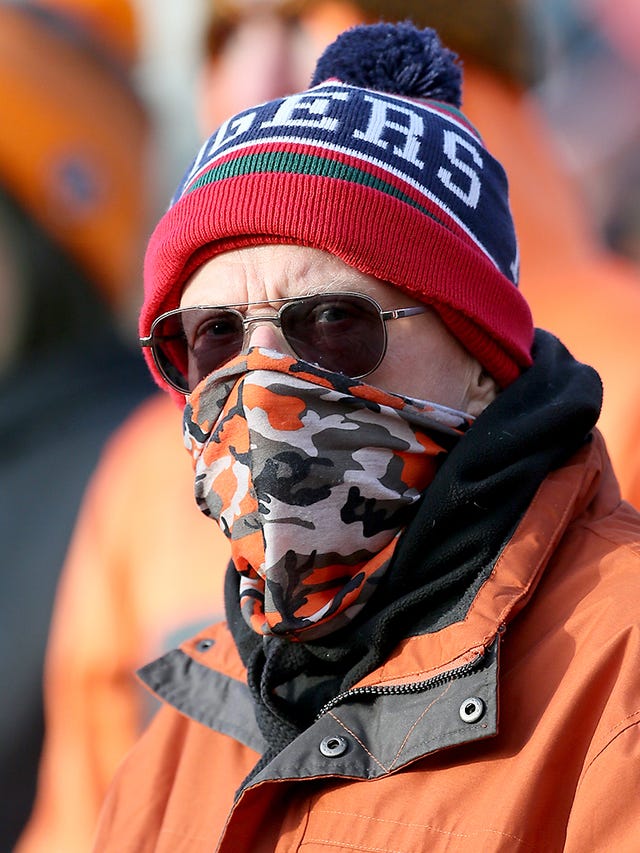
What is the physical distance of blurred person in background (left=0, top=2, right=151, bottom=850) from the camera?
15.0 ft

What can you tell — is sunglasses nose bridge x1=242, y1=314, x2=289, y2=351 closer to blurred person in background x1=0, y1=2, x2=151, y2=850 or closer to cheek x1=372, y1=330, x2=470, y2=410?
cheek x1=372, y1=330, x2=470, y2=410

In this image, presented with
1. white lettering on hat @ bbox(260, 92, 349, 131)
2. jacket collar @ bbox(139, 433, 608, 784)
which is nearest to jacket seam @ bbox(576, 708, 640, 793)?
jacket collar @ bbox(139, 433, 608, 784)

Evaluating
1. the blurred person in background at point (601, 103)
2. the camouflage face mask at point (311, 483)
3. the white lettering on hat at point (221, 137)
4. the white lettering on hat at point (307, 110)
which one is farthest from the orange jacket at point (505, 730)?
the blurred person in background at point (601, 103)

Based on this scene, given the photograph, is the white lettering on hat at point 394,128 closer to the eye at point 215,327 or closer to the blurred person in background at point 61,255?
the eye at point 215,327

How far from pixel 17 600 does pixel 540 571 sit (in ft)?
9.48

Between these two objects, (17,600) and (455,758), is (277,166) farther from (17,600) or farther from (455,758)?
(17,600)

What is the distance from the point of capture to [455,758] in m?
1.53

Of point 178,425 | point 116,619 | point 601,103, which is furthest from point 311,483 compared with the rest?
point 601,103

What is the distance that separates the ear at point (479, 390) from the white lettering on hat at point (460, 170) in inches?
11.2

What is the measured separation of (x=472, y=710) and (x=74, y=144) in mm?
3954

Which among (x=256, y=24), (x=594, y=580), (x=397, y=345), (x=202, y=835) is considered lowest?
(x=202, y=835)

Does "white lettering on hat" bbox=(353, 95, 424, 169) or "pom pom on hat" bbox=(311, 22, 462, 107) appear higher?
"pom pom on hat" bbox=(311, 22, 462, 107)

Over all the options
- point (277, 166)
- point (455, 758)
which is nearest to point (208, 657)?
point (455, 758)

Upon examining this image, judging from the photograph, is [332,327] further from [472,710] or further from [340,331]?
[472,710]
